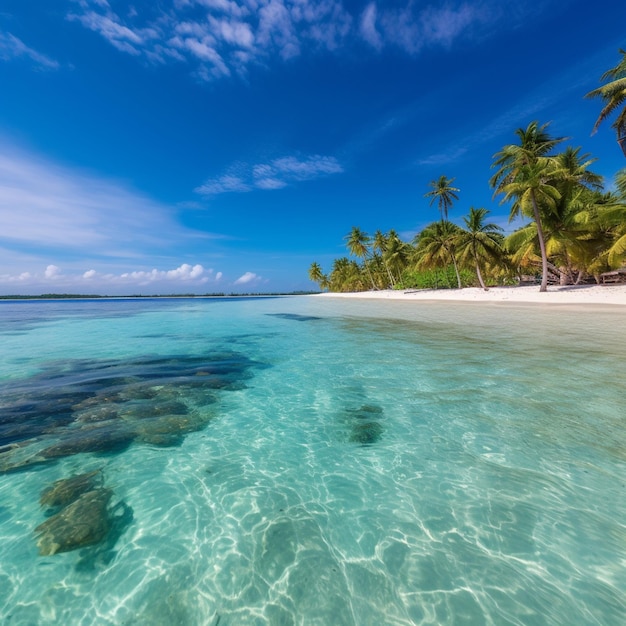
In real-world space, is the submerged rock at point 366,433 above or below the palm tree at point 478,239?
below

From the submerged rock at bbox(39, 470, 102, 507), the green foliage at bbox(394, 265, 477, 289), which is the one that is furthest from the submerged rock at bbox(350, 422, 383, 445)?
the green foliage at bbox(394, 265, 477, 289)

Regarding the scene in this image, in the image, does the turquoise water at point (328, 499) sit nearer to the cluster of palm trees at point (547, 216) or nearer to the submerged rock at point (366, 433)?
the submerged rock at point (366, 433)

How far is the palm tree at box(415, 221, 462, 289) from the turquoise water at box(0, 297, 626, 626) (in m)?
36.5

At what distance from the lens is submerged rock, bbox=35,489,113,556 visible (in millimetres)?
2752

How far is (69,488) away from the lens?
349cm

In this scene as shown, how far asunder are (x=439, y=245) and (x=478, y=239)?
6030 millimetres

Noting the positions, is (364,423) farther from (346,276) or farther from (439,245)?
(346,276)

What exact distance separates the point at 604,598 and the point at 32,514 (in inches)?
203

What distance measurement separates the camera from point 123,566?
2.57 meters

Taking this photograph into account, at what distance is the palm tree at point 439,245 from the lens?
1620 inches

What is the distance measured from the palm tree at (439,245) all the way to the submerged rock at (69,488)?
4261 cm

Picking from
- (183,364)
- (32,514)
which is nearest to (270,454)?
(32,514)

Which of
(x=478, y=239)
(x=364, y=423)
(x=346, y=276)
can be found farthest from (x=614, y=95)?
(x=346, y=276)

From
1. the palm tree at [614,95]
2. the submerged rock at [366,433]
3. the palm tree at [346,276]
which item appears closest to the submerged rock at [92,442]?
the submerged rock at [366,433]
